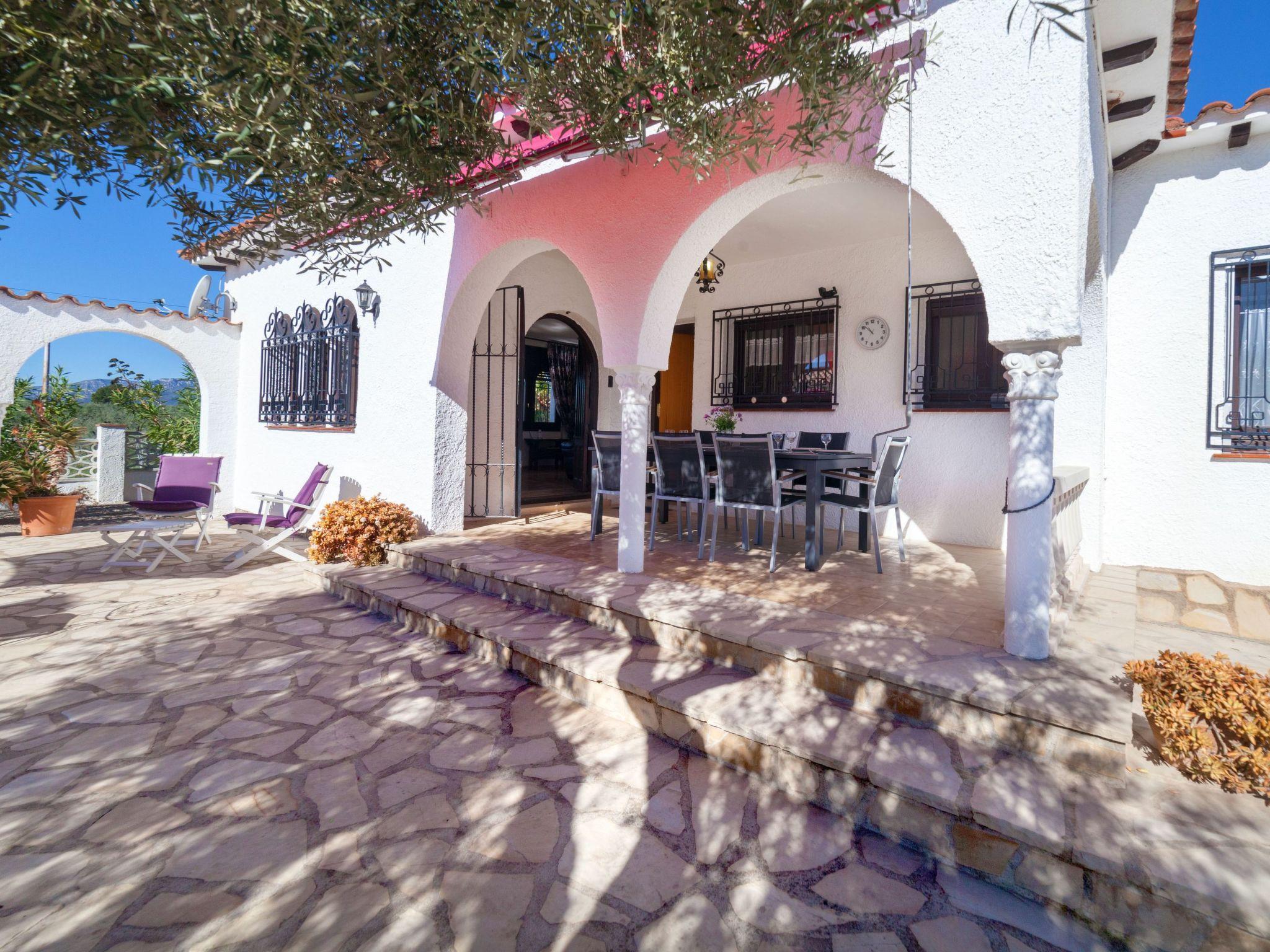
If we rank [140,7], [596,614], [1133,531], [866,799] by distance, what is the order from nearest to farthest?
[140,7]
[866,799]
[596,614]
[1133,531]

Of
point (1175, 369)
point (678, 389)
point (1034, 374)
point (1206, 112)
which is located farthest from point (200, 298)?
point (1175, 369)

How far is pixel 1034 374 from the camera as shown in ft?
8.89

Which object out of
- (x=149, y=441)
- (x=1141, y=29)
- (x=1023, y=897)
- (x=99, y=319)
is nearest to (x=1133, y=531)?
(x=1141, y=29)

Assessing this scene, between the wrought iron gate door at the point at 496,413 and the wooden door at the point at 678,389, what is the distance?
9.47 ft

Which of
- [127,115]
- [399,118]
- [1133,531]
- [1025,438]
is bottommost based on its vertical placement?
[1133,531]

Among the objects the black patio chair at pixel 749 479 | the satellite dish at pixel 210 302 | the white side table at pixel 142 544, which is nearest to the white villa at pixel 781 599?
the black patio chair at pixel 749 479

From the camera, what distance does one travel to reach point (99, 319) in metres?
7.42

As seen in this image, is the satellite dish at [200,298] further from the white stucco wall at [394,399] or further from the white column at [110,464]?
the white column at [110,464]

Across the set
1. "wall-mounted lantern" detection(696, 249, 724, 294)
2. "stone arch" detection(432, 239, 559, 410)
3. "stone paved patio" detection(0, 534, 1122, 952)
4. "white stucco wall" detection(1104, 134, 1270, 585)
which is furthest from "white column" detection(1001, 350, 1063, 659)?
"stone arch" detection(432, 239, 559, 410)

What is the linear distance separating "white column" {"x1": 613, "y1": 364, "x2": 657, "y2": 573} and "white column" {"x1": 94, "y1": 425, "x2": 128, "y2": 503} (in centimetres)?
882

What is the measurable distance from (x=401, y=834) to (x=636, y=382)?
2952mm

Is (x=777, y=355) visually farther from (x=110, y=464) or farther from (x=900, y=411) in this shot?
(x=110, y=464)

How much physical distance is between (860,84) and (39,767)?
425cm

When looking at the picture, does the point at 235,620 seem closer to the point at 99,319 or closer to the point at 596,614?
the point at 596,614
